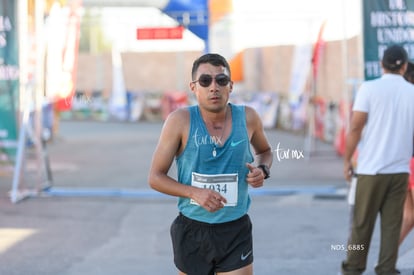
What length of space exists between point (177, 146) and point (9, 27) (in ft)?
21.8

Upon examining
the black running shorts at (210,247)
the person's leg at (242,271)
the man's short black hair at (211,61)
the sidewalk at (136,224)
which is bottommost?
the sidewalk at (136,224)

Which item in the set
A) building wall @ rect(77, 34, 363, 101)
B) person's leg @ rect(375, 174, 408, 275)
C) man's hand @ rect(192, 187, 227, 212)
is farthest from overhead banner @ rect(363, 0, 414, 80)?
building wall @ rect(77, 34, 363, 101)

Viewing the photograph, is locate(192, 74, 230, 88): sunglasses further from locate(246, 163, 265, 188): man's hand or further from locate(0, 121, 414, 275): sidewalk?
locate(0, 121, 414, 275): sidewalk

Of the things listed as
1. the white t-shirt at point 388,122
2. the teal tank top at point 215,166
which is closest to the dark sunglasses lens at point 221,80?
the teal tank top at point 215,166

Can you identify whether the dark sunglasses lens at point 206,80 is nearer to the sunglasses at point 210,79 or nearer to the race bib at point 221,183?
the sunglasses at point 210,79

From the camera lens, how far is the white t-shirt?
18.1 ft

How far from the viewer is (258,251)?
715cm

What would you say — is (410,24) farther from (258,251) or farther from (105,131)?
(105,131)

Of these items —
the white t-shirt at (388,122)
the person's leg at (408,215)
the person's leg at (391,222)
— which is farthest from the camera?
the person's leg at (408,215)

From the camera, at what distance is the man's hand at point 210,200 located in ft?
11.8

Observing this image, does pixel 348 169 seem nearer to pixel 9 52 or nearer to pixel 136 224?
pixel 136 224

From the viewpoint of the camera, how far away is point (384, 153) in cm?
555

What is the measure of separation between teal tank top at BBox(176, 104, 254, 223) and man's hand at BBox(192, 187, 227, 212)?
16cm

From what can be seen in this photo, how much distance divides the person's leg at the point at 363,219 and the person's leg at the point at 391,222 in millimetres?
70
